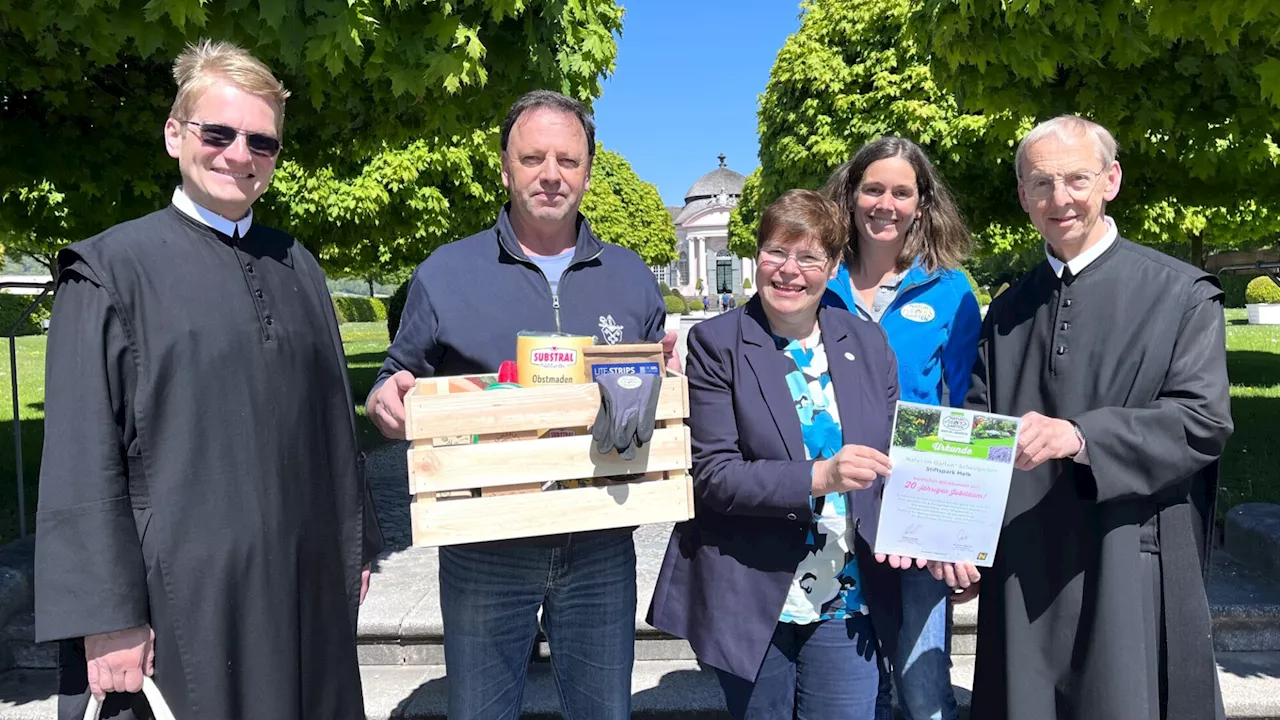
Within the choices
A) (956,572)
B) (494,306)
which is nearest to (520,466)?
(494,306)

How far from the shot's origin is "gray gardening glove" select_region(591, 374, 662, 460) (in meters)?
2.17

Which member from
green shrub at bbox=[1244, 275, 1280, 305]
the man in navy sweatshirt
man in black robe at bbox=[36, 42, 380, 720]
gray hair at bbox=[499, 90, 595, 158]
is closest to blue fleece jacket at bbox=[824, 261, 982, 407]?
the man in navy sweatshirt

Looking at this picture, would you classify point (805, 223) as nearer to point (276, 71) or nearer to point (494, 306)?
point (494, 306)

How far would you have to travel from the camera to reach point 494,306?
254cm

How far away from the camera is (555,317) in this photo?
2.58m

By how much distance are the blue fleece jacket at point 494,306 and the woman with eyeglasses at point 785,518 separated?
318mm

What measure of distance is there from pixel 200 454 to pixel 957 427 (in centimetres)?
196

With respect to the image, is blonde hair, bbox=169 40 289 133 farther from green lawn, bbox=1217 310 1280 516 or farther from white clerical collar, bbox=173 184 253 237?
green lawn, bbox=1217 310 1280 516

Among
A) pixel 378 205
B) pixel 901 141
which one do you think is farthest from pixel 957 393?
pixel 378 205

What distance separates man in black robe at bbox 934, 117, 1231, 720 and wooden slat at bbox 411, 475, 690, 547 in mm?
884

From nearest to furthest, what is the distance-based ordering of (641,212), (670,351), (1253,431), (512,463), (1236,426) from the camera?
(512,463) → (670,351) → (1253,431) → (1236,426) → (641,212)

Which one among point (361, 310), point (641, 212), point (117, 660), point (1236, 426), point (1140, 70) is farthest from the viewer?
point (641, 212)

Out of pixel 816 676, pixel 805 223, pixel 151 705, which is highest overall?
pixel 805 223

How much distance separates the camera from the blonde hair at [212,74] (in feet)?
7.39
